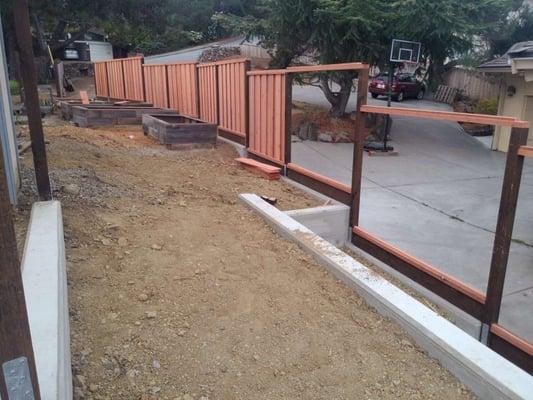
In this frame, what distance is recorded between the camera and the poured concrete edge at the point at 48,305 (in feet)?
5.43

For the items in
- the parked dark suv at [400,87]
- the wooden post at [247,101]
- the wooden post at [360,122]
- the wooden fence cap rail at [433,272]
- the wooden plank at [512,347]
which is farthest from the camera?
the parked dark suv at [400,87]

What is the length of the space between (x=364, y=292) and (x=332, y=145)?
372 inches

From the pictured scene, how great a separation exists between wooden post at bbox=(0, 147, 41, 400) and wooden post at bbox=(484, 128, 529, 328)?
9.48ft

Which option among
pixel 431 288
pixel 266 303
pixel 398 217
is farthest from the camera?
pixel 398 217

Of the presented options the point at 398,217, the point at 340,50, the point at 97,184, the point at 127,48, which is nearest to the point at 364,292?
the point at 97,184

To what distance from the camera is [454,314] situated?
3.61m

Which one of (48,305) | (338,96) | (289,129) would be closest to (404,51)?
(338,96)

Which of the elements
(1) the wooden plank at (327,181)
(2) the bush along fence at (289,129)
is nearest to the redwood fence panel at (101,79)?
(2) the bush along fence at (289,129)

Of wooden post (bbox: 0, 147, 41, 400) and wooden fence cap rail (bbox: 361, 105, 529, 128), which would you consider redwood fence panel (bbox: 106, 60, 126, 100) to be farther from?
wooden post (bbox: 0, 147, 41, 400)

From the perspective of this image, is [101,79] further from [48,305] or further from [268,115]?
[48,305]

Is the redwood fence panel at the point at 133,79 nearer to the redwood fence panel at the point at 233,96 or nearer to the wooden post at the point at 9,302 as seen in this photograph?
the redwood fence panel at the point at 233,96

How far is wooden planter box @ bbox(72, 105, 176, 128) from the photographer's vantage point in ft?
32.1

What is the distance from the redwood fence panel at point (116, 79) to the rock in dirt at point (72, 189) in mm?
10783

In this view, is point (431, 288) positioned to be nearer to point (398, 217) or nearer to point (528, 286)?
point (528, 286)
